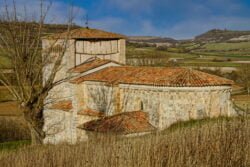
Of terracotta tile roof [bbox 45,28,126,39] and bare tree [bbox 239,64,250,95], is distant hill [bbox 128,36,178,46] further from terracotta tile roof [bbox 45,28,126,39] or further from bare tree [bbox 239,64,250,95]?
terracotta tile roof [bbox 45,28,126,39]

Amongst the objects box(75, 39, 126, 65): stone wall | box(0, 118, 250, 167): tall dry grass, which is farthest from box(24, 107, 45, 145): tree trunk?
box(75, 39, 126, 65): stone wall

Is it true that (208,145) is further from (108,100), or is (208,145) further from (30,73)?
(108,100)

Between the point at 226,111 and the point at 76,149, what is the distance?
16528 millimetres

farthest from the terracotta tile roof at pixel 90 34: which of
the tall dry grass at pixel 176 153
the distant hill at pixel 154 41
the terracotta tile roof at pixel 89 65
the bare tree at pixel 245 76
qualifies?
the distant hill at pixel 154 41

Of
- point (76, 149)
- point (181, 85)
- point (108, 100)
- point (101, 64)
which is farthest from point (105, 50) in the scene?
point (76, 149)

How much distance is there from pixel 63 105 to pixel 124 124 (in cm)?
830

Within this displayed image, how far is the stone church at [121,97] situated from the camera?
73.2 feet

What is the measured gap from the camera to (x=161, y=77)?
2316 centimetres

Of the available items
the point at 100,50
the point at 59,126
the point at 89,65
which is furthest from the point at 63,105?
the point at 100,50

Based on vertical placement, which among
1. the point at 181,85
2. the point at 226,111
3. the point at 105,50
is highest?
the point at 105,50

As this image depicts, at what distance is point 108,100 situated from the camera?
82.1 ft

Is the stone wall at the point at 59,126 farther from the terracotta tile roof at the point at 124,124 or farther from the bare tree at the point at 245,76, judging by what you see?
the bare tree at the point at 245,76

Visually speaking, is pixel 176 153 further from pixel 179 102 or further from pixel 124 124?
pixel 179 102

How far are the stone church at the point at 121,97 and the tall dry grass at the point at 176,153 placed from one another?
1272 cm
